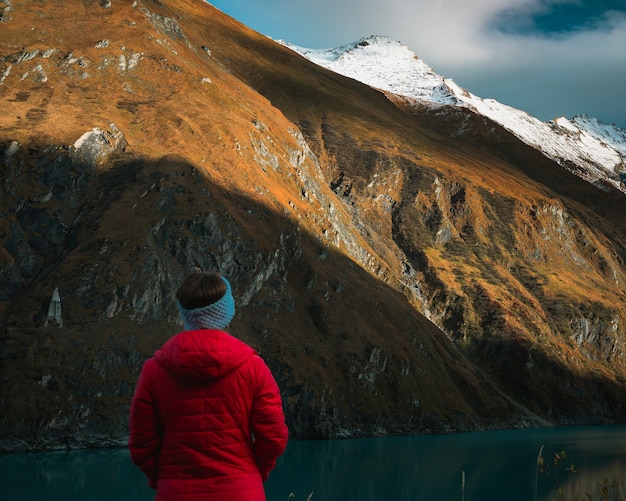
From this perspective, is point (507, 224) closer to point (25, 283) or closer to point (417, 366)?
point (417, 366)

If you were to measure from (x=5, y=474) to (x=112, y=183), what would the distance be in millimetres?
51113

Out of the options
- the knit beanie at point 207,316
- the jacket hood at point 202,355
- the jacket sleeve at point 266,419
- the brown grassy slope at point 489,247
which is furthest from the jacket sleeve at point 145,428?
the brown grassy slope at point 489,247

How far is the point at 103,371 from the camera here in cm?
7269

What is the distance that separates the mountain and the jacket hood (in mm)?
64507

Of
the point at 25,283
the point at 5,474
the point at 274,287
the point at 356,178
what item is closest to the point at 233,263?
the point at 274,287

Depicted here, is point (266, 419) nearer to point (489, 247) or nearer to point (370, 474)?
point (370, 474)

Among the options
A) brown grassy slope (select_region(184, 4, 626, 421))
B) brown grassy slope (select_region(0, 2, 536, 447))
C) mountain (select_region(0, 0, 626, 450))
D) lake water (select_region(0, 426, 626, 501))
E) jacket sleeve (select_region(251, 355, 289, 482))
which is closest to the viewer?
jacket sleeve (select_region(251, 355, 289, 482))

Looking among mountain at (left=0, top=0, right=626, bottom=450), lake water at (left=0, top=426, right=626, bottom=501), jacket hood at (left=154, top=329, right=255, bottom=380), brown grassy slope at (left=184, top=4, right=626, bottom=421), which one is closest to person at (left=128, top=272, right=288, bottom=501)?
jacket hood at (left=154, top=329, right=255, bottom=380)

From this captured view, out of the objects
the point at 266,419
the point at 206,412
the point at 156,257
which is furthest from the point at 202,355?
the point at 156,257

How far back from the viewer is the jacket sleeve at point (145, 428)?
23.0ft

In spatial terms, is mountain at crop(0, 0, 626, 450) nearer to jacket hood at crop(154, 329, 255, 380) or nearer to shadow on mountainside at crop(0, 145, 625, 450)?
shadow on mountainside at crop(0, 145, 625, 450)

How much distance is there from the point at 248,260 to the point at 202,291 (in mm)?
89408

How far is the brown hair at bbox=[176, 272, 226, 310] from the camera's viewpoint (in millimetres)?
7059

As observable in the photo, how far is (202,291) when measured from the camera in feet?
23.2
